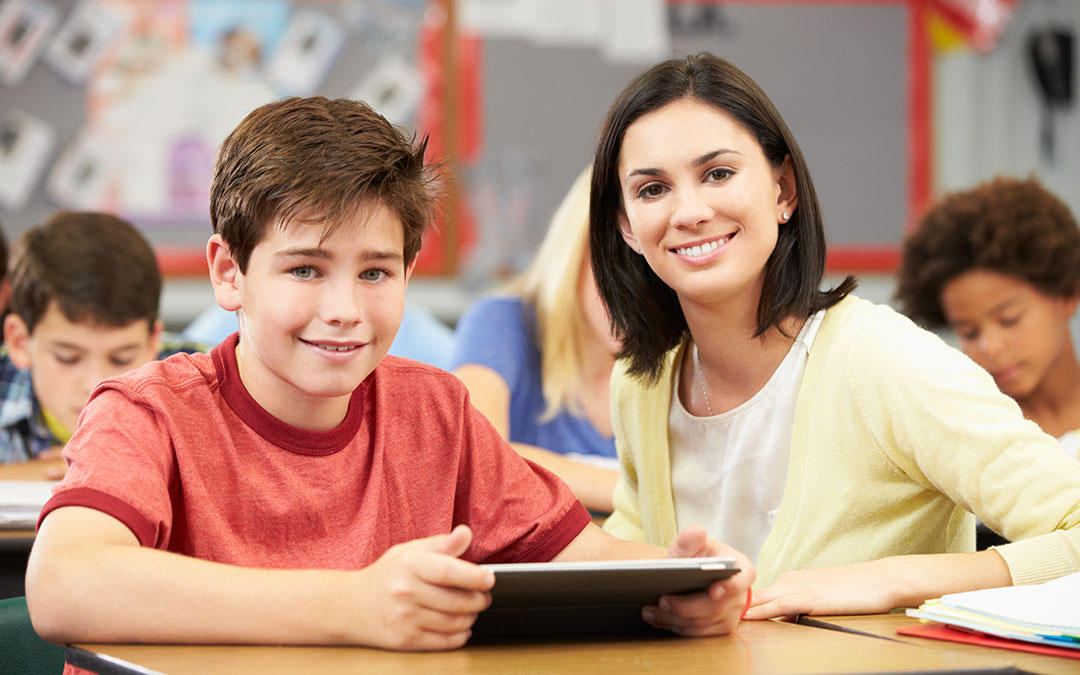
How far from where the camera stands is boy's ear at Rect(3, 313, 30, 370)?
2176mm

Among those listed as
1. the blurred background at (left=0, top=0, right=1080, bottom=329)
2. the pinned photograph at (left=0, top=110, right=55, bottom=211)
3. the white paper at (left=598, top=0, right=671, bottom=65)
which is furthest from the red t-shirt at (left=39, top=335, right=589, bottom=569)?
the white paper at (left=598, top=0, right=671, bottom=65)

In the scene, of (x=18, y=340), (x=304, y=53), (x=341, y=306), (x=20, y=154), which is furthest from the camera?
(x=304, y=53)

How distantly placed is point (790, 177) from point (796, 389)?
0.28m

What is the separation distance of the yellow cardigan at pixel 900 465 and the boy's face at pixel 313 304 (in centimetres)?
53

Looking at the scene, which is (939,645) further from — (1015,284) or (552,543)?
(1015,284)

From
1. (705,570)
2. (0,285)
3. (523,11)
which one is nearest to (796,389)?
(705,570)

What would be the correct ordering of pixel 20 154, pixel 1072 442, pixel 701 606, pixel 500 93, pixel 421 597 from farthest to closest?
pixel 500 93 → pixel 20 154 → pixel 1072 442 → pixel 701 606 → pixel 421 597

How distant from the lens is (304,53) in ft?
12.0

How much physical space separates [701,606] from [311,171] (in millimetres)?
536

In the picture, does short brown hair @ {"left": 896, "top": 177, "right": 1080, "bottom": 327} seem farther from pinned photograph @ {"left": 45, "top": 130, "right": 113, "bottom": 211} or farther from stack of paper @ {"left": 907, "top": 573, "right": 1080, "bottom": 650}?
pinned photograph @ {"left": 45, "top": 130, "right": 113, "bottom": 211}

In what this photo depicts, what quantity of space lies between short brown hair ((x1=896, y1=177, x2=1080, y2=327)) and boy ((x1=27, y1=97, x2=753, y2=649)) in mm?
1301

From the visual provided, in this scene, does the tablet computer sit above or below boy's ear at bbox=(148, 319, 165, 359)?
below

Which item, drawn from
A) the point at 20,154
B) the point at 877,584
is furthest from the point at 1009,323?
the point at 20,154

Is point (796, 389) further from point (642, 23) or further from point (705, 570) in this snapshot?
point (642, 23)
